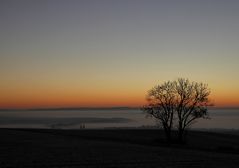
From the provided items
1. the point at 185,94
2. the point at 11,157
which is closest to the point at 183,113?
the point at 185,94

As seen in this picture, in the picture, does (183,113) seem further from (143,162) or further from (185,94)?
(143,162)

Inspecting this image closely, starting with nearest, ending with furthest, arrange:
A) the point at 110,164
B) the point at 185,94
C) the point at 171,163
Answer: the point at 110,164
the point at 171,163
the point at 185,94

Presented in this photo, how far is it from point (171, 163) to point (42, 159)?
7.42 m

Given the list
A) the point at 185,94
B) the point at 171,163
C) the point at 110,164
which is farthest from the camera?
the point at 185,94

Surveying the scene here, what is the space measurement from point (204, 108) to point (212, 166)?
1054 inches

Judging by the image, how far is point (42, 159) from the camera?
75.4 feet

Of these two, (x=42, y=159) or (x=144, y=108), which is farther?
(x=144, y=108)

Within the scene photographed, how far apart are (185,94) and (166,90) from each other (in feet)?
7.78

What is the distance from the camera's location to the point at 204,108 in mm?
49094

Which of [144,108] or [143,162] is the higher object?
[144,108]

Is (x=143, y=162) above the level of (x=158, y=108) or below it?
below

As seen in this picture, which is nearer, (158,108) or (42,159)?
(42,159)

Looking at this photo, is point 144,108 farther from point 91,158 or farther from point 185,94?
point 91,158

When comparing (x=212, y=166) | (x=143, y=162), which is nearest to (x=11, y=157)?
(x=143, y=162)
